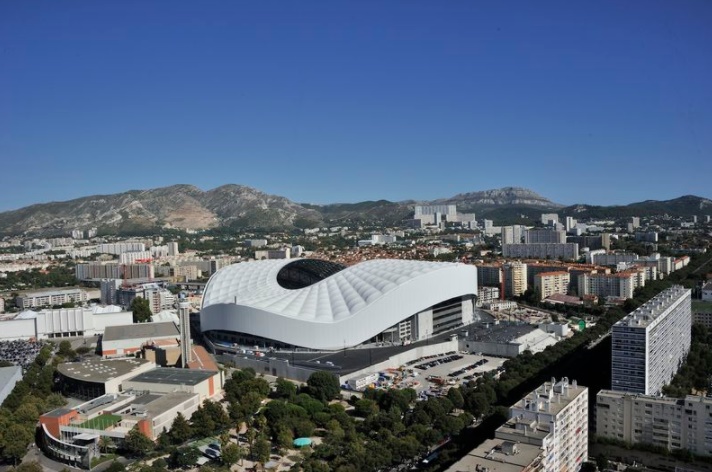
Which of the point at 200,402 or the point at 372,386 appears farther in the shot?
the point at 372,386

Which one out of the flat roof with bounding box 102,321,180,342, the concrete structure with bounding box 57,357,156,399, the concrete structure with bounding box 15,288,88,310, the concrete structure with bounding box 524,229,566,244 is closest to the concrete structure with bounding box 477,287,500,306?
the flat roof with bounding box 102,321,180,342

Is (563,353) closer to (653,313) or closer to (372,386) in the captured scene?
(653,313)

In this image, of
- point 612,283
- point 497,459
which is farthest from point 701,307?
point 497,459

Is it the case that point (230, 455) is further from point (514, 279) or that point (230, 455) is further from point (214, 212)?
point (214, 212)

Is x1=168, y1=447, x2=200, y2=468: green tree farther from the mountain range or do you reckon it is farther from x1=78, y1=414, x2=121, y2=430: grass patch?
the mountain range

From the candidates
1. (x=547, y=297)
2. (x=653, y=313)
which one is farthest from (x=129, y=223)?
(x=653, y=313)
